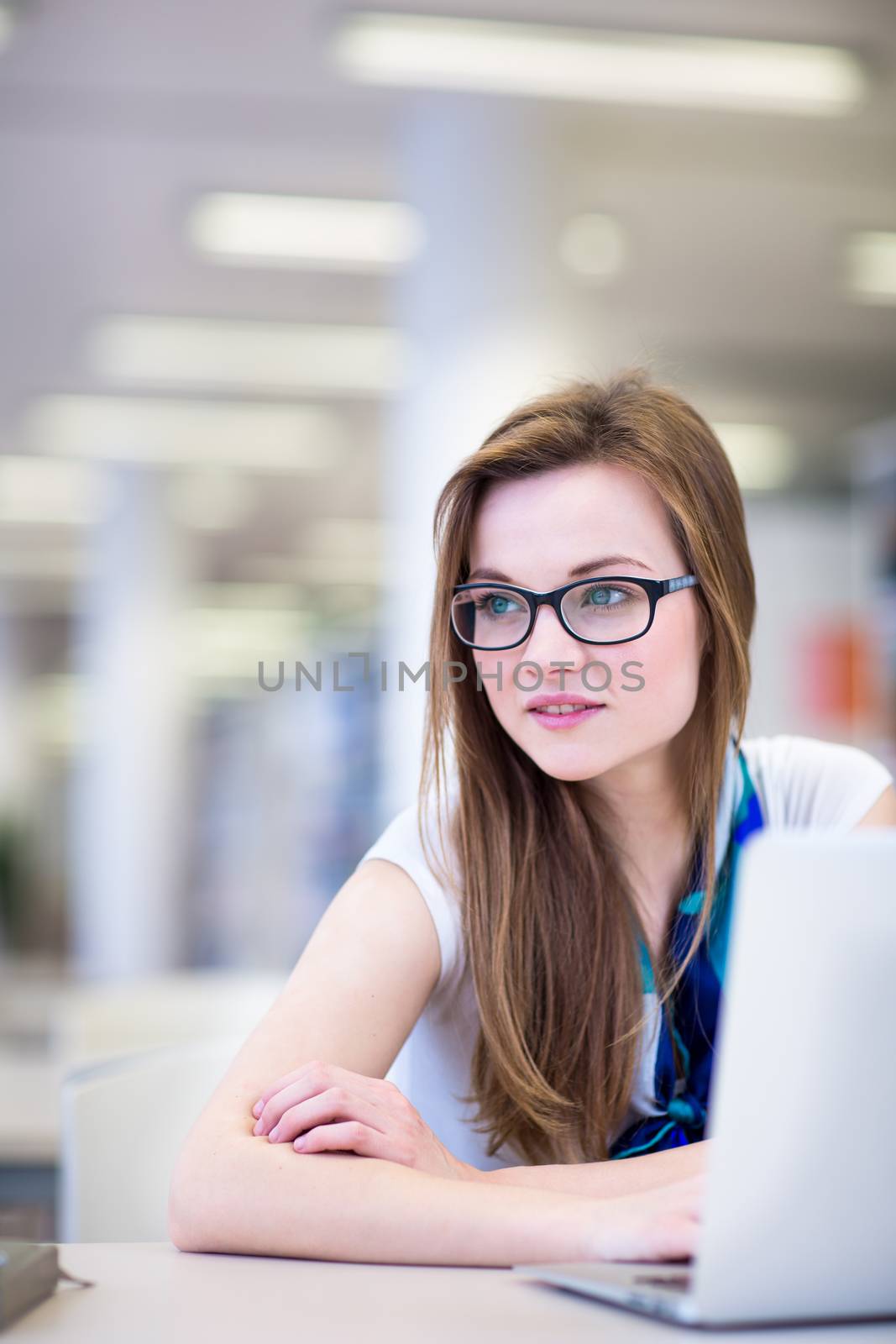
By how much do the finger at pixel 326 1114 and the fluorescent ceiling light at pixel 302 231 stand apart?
3597mm

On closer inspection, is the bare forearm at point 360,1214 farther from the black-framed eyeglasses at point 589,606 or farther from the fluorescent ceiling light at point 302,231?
the fluorescent ceiling light at point 302,231

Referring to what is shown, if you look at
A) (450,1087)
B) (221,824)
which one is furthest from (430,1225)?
(221,824)

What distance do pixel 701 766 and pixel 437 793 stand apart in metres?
0.31

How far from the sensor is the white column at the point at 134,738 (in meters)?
8.77

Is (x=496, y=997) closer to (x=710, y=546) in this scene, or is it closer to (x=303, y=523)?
(x=710, y=546)

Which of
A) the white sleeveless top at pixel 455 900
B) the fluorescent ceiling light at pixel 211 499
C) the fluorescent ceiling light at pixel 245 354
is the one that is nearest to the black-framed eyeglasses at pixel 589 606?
the white sleeveless top at pixel 455 900

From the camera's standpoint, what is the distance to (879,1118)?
788 mm

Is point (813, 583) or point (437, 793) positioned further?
point (813, 583)

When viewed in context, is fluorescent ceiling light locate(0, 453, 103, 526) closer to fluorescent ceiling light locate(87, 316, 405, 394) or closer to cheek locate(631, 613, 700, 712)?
fluorescent ceiling light locate(87, 316, 405, 394)

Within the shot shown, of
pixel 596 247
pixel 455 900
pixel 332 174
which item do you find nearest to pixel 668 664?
pixel 455 900

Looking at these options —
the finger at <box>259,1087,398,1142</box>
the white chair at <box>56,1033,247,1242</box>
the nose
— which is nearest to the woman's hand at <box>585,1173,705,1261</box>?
the finger at <box>259,1087,398,1142</box>

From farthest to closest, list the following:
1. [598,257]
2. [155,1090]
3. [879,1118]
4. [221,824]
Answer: [221,824] < [598,257] < [155,1090] < [879,1118]

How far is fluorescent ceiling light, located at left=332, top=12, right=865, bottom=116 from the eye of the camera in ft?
11.6

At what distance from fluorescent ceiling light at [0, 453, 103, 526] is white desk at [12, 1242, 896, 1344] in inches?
309
